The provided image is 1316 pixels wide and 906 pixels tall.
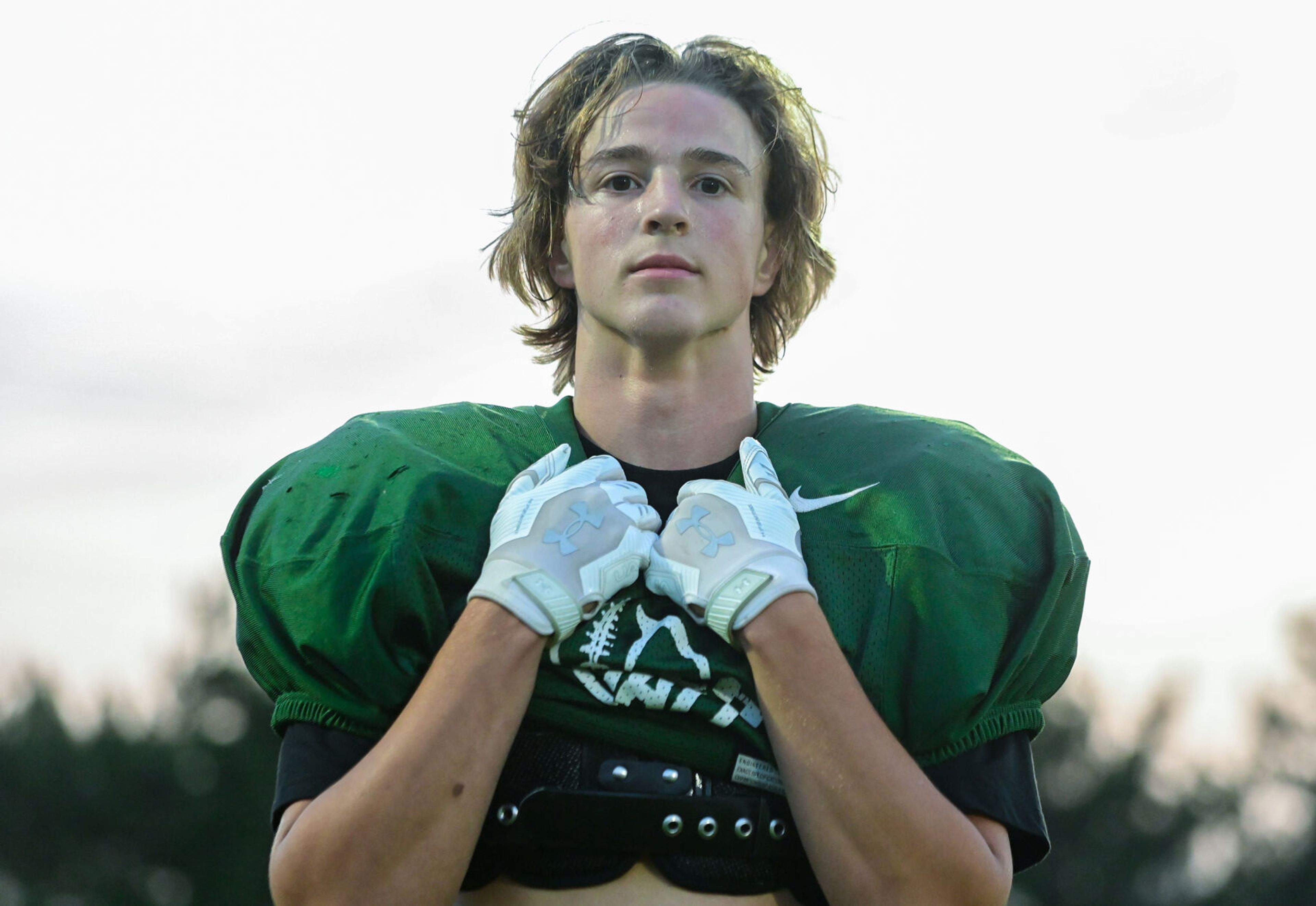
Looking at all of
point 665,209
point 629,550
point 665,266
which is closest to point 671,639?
point 629,550

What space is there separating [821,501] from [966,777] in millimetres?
622

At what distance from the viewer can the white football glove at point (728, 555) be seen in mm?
2861

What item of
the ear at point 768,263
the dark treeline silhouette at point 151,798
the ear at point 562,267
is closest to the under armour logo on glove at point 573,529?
the ear at point 562,267

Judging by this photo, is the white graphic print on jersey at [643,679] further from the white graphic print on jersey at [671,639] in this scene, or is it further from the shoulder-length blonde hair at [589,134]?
the shoulder-length blonde hair at [589,134]

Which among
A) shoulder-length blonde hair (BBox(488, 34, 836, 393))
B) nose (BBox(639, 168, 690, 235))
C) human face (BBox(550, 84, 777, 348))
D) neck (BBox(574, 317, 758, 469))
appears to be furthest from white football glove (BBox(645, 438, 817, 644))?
shoulder-length blonde hair (BBox(488, 34, 836, 393))

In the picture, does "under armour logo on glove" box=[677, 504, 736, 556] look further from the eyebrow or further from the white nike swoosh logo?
the eyebrow

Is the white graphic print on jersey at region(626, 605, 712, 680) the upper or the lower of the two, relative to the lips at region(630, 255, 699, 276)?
lower

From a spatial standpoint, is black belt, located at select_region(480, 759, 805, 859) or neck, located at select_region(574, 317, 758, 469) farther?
neck, located at select_region(574, 317, 758, 469)

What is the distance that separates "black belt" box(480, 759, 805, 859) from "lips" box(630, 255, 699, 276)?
3.45ft

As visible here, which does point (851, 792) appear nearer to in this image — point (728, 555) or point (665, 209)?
point (728, 555)

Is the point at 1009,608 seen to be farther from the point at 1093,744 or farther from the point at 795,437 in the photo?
the point at 1093,744

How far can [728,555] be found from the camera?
2.92m

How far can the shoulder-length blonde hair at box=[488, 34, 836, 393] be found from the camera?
3.69 m

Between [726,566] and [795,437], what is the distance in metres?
0.57
